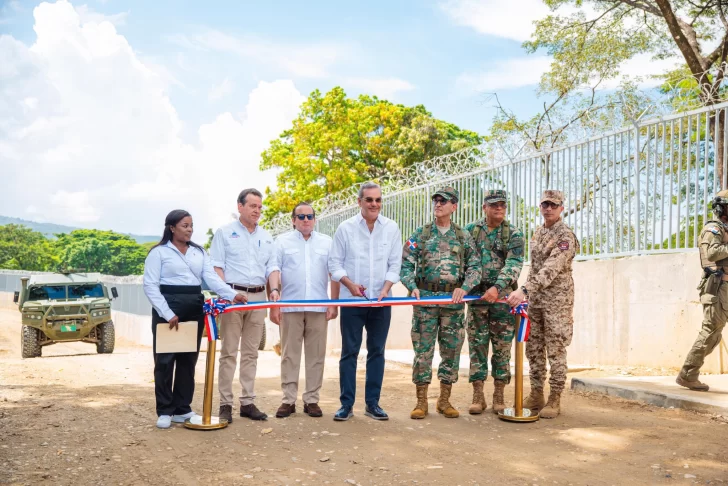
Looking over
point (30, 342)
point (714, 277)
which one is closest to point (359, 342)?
point (714, 277)

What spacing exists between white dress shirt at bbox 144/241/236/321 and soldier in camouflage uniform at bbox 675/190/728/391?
438 centimetres

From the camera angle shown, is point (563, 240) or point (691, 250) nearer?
point (563, 240)

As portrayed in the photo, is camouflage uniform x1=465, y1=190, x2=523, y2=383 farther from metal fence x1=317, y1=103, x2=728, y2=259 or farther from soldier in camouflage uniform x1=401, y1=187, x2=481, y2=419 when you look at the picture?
metal fence x1=317, y1=103, x2=728, y2=259

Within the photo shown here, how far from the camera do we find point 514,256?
6.34m

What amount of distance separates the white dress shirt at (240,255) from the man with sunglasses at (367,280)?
0.65 m

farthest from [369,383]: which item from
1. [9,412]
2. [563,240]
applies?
[9,412]

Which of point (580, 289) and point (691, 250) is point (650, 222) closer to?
point (691, 250)

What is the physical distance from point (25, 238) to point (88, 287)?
233 ft

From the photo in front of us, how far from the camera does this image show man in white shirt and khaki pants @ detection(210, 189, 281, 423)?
6355 millimetres

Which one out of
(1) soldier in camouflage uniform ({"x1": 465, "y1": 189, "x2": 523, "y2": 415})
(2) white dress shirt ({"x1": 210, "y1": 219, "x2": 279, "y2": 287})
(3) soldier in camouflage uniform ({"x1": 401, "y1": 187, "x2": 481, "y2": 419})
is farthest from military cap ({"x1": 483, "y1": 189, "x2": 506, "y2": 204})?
(2) white dress shirt ({"x1": 210, "y1": 219, "x2": 279, "y2": 287})

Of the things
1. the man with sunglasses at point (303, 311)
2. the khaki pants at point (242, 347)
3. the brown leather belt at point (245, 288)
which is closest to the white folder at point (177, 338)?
the khaki pants at point (242, 347)

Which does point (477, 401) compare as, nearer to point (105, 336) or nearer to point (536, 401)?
point (536, 401)

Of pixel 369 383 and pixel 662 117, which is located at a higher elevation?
pixel 662 117

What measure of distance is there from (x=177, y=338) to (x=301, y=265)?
4.41ft
